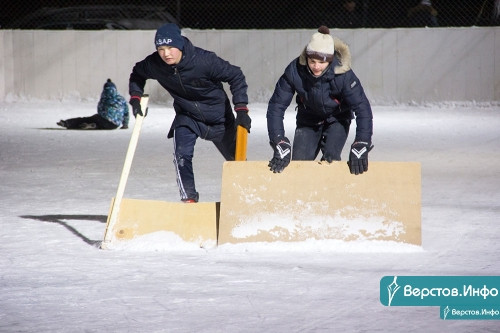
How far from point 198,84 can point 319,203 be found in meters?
1.21

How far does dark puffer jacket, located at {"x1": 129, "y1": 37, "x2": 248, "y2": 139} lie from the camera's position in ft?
21.5

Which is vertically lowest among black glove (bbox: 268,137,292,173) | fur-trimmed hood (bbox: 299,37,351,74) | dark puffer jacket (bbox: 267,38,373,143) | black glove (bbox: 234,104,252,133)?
black glove (bbox: 268,137,292,173)

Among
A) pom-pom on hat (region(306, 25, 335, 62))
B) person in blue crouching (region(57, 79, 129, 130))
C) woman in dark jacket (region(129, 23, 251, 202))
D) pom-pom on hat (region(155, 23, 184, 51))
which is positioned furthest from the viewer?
person in blue crouching (region(57, 79, 129, 130))

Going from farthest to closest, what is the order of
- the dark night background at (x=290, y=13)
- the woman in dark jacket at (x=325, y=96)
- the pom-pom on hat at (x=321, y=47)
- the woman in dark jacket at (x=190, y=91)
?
the dark night background at (x=290, y=13), the woman in dark jacket at (x=190, y=91), the woman in dark jacket at (x=325, y=96), the pom-pom on hat at (x=321, y=47)

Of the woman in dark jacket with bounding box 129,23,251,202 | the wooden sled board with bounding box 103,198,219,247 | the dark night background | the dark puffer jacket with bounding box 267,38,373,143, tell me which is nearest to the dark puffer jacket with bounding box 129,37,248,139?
the woman in dark jacket with bounding box 129,23,251,202

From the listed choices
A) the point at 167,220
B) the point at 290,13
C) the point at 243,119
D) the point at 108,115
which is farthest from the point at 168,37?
the point at 290,13

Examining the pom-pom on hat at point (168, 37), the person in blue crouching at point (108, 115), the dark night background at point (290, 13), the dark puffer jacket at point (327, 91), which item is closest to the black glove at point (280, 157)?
the dark puffer jacket at point (327, 91)

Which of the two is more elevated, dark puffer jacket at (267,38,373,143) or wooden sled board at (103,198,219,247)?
dark puffer jacket at (267,38,373,143)

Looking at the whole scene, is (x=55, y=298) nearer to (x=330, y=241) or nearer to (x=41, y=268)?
(x=41, y=268)

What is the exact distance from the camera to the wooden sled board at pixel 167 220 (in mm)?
6098

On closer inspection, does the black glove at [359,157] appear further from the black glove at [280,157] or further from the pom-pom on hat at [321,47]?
the pom-pom on hat at [321,47]

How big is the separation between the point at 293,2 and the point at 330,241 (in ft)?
45.4

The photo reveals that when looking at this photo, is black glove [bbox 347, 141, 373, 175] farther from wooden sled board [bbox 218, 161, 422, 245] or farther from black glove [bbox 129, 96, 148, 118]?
black glove [bbox 129, 96, 148, 118]

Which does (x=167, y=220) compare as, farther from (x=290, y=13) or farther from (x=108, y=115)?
(x=290, y=13)
